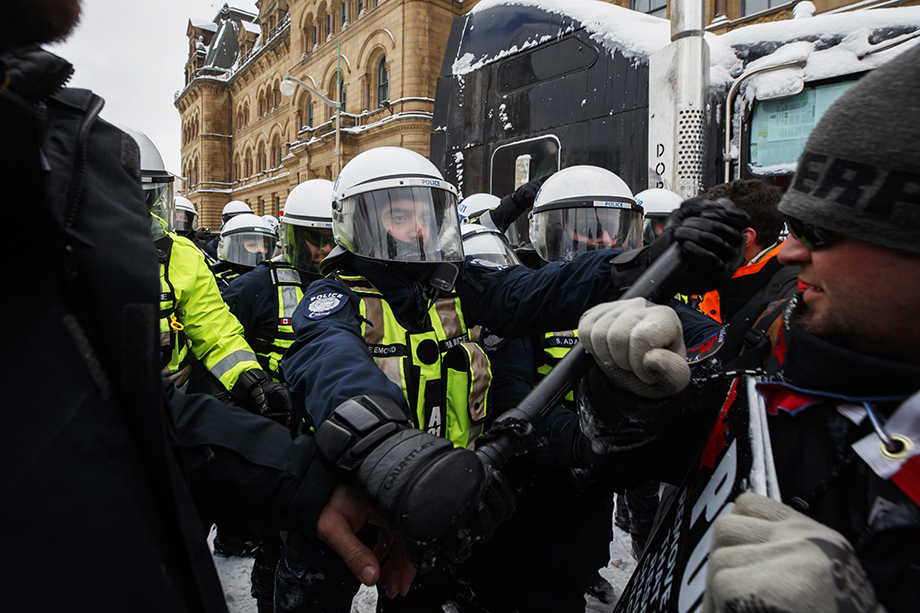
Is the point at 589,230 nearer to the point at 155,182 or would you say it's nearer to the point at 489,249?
the point at 489,249

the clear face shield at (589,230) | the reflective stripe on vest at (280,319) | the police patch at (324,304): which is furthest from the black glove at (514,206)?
the police patch at (324,304)

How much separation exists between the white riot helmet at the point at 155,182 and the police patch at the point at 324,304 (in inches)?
59.7

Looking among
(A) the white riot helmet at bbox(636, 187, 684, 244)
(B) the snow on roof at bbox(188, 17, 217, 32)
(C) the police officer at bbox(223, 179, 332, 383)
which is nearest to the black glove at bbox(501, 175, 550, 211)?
(A) the white riot helmet at bbox(636, 187, 684, 244)

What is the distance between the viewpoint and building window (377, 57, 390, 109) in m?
23.0

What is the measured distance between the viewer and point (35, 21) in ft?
2.17

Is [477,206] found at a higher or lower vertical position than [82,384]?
higher

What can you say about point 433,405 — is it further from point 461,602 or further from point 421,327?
point 461,602

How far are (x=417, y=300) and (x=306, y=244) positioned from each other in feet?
6.46

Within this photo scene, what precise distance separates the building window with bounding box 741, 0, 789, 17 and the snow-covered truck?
25.2 ft

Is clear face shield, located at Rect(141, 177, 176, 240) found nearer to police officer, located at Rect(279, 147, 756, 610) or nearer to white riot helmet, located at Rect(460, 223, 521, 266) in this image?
police officer, located at Rect(279, 147, 756, 610)

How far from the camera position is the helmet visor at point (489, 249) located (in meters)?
3.64

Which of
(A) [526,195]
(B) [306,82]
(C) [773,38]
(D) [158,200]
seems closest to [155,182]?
(D) [158,200]

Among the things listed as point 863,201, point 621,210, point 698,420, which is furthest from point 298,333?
point 621,210

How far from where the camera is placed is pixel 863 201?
34.1 inches
